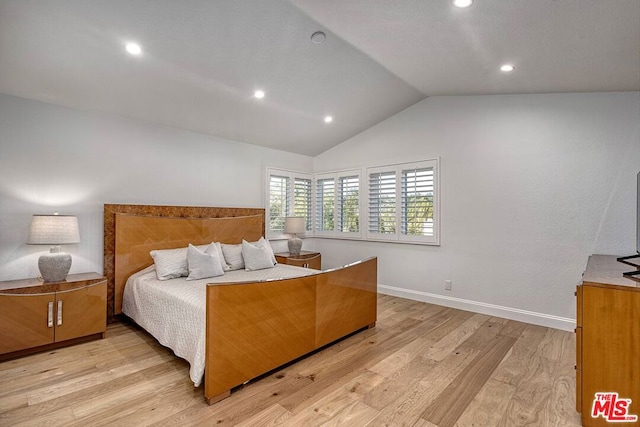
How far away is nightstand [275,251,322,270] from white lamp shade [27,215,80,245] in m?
2.58

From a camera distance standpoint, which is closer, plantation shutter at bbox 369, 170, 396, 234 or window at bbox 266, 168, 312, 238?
plantation shutter at bbox 369, 170, 396, 234

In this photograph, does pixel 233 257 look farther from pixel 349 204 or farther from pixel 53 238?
pixel 349 204

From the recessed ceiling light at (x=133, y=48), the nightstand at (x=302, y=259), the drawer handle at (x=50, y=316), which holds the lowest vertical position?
the drawer handle at (x=50, y=316)

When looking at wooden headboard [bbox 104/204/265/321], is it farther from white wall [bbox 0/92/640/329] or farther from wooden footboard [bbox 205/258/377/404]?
wooden footboard [bbox 205/258/377/404]

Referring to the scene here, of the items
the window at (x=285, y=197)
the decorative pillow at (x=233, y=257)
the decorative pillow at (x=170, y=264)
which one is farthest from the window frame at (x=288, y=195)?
the decorative pillow at (x=170, y=264)

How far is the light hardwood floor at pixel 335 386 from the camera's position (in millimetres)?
1964

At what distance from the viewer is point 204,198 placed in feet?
14.4

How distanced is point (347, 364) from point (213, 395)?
110 centimetres

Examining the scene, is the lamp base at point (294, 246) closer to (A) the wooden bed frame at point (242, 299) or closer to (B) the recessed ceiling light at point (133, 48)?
(A) the wooden bed frame at point (242, 299)

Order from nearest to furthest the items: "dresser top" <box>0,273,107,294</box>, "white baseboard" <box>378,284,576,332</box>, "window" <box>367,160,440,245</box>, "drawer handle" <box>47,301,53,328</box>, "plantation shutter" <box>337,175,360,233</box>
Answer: "dresser top" <box>0,273,107,294</box> → "drawer handle" <box>47,301,53,328</box> → "white baseboard" <box>378,284,576,332</box> → "window" <box>367,160,440,245</box> → "plantation shutter" <box>337,175,360,233</box>

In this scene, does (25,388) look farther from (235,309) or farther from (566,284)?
(566,284)

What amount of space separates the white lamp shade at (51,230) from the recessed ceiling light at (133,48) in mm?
1650

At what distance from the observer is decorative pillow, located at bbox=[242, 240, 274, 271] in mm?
3812

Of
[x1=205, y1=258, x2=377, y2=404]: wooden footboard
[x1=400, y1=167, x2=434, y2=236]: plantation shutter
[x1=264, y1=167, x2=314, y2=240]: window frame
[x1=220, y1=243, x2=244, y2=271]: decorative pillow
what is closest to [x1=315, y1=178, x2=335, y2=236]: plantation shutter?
[x1=264, y1=167, x2=314, y2=240]: window frame
